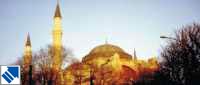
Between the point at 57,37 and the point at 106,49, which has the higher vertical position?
the point at 57,37

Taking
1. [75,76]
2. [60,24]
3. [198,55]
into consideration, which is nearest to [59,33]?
[60,24]

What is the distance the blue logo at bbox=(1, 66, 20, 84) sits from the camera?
5.18 metres

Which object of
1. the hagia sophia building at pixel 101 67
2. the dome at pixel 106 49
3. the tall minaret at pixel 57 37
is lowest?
the hagia sophia building at pixel 101 67

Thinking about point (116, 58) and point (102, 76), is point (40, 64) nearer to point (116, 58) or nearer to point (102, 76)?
point (102, 76)

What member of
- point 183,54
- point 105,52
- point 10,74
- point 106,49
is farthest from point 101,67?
point 10,74

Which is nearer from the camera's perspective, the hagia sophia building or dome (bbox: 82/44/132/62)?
the hagia sophia building

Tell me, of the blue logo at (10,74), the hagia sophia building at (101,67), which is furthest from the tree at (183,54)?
the blue logo at (10,74)

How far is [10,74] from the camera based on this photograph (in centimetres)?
532

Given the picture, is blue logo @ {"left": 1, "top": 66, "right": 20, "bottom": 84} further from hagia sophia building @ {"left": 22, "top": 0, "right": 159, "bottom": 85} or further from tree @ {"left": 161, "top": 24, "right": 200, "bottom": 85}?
hagia sophia building @ {"left": 22, "top": 0, "right": 159, "bottom": 85}

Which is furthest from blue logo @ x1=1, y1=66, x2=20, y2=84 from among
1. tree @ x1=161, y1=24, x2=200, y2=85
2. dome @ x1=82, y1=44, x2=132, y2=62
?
dome @ x1=82, y1=44, x2=132, y2=62

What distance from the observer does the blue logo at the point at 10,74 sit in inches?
204

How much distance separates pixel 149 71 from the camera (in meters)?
68.3

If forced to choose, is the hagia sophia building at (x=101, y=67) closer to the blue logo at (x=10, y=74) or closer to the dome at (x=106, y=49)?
the dome at (x=106, y=49)

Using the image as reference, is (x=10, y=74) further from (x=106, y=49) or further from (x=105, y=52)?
(x=106, y=49)
